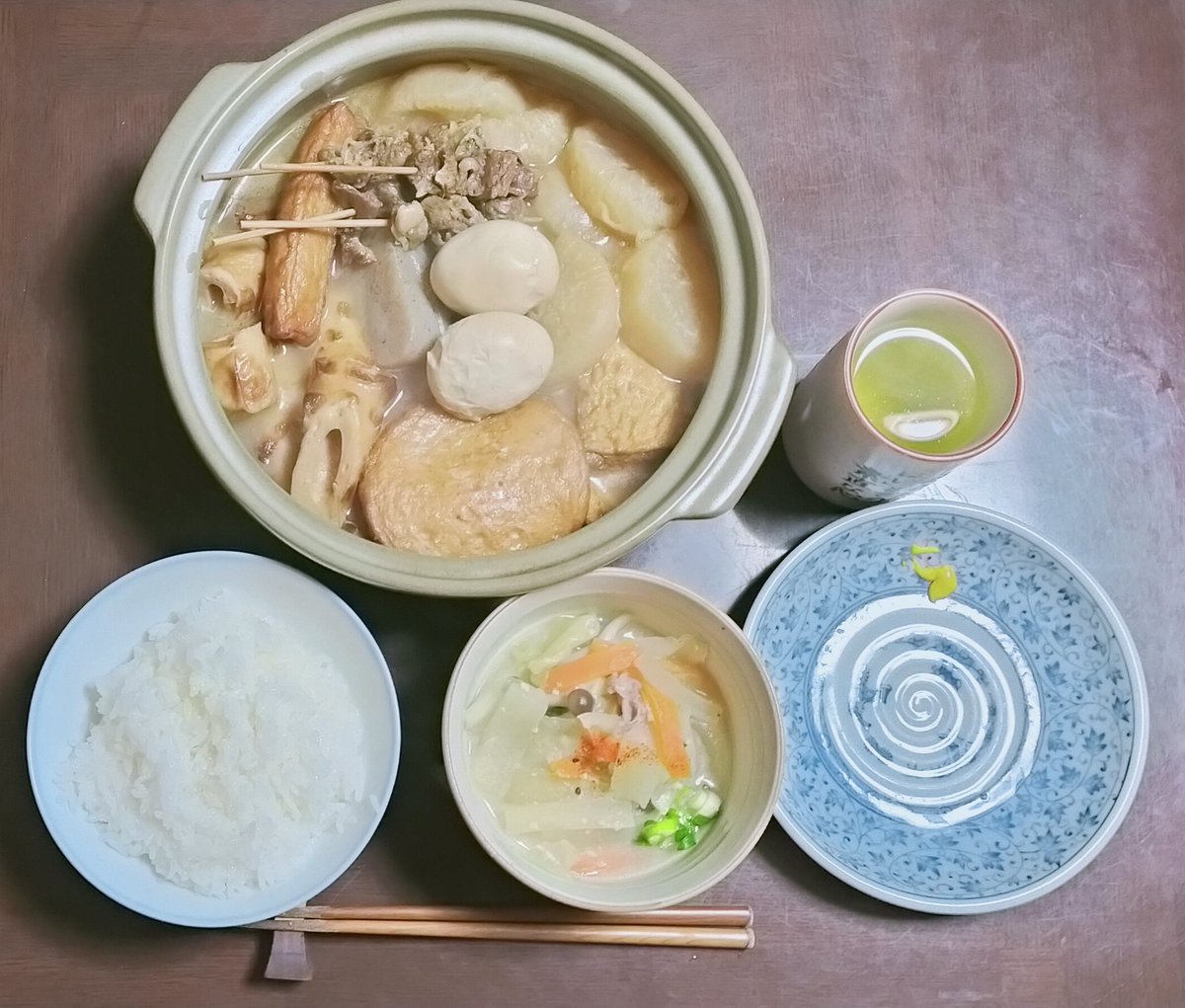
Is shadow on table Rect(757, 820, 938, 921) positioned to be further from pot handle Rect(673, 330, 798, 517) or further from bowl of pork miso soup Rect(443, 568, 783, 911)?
pot handle Rect(673, 330, 798, 517)

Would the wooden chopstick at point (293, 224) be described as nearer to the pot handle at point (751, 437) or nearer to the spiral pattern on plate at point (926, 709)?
the pot handle at point (751, 437)

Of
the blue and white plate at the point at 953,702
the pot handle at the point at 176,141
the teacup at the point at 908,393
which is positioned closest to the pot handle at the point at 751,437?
the teacup at the point at 908,393

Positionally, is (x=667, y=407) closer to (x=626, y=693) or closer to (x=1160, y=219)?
(x=626, y=693)

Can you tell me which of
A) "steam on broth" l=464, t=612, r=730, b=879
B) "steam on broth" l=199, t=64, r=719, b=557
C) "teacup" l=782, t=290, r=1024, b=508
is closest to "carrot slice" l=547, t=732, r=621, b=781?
"steam on broth" l=464, t=612, r=730, b=879

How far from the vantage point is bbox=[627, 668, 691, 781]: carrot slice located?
136 cm

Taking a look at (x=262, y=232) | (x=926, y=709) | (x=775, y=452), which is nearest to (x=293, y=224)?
(x=262, y=232)

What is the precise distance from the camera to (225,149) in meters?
1.22

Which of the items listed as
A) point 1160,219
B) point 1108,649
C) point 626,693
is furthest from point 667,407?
point 1160,219

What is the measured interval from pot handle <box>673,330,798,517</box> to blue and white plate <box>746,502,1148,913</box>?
0.80 ft

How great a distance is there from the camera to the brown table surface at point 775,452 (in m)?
1.40

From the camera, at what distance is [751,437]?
121cm

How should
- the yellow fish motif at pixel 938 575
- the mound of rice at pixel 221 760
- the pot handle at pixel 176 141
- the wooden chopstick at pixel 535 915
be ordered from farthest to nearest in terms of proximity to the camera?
1. the yellow fish motif at pixel 938 575
2. the wooden chopstick at pixel 535 915
3. the mound of rice at pixel 221 760
4. the pot handle at pixel 176 141

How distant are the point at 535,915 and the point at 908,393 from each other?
0.87 metres

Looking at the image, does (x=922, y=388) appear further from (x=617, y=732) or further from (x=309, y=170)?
(x=309, y=170)
